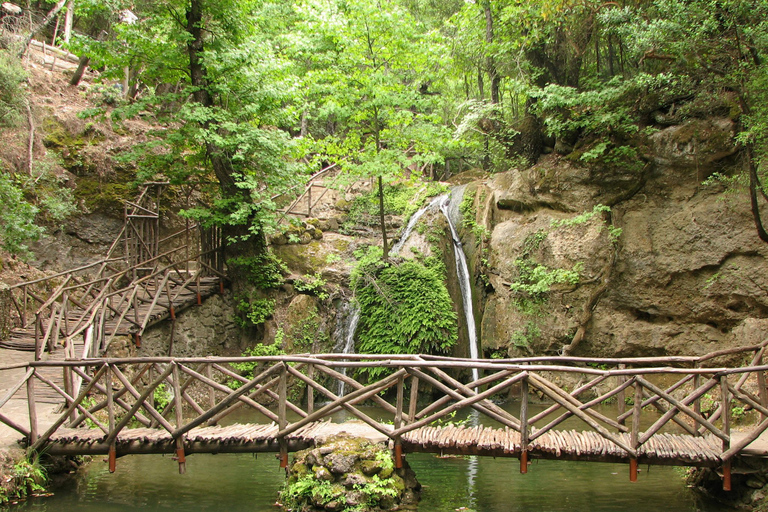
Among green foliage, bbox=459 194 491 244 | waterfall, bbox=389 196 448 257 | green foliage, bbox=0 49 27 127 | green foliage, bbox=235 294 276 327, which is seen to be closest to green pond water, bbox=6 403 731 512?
green foliage, bbox=235 294 276 327

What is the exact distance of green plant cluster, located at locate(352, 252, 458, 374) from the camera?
41.6 feet

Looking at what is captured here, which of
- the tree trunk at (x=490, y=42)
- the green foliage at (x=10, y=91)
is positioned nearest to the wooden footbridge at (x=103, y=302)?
the green foliage at (x=10, y=91)

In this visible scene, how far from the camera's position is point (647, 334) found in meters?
11.9

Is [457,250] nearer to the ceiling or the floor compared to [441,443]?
nearer to the ceiling

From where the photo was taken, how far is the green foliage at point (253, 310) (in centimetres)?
1393

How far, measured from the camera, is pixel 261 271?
14.2 meters

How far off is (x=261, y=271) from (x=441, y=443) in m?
9.10

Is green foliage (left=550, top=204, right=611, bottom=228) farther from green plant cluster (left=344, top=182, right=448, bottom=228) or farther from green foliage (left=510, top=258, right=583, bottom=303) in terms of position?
green plant cluster (left=344, top=182, right=448, bottom=228)

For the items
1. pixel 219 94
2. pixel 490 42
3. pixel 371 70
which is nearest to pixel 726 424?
pixel 371 70

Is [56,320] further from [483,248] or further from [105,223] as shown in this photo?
[483,248]

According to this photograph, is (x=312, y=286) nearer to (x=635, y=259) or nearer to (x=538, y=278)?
(x=538, y=278)

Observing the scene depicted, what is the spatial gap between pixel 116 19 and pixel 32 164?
7.64 m

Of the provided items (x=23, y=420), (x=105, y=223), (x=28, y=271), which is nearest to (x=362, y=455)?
(x=23, y=420)

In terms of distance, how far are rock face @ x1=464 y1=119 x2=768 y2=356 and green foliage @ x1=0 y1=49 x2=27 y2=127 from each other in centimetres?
1349
